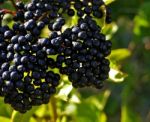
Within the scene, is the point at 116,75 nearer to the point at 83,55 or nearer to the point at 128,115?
the point at 83,55

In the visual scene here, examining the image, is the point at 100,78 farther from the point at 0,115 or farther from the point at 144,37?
the point at 144,37

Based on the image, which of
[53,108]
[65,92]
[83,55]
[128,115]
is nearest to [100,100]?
[128,115]

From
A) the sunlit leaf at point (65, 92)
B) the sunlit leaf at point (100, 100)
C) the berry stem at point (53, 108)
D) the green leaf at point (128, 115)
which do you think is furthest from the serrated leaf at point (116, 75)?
the sunlit leaf at point (100, 100)

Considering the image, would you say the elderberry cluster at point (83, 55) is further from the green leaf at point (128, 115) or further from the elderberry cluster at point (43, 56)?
the green leaf at point (128, 115)

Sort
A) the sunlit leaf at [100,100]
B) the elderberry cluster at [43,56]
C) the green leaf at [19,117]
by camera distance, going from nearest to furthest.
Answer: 1. the elderberry cluster at [43,56]
2. the green leaf at [19,117]
3. the sunlit leaf at [100,100]

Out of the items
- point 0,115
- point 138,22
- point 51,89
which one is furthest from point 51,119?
point 138,22
